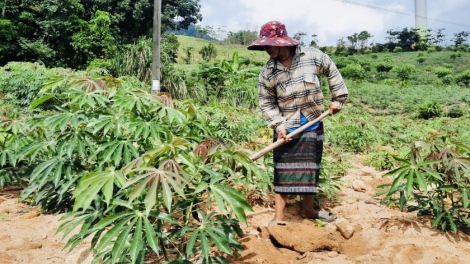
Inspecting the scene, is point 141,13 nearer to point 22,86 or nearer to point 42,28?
point 42,28

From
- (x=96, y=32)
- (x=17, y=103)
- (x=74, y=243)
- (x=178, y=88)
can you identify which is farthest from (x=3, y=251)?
(x=96, y=32)

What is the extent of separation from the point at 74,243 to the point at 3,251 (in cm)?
83

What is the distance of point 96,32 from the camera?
13.8 metres

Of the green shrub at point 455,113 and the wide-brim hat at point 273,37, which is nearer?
the wide-brim hat at point 273,37

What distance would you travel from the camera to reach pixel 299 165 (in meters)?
2.44

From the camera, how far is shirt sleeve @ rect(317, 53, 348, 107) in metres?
2.39

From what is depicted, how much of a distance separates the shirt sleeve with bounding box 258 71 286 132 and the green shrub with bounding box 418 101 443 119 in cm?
819

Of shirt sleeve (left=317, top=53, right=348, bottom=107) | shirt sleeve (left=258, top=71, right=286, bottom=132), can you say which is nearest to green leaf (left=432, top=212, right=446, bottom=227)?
shirt sleeve (left=317, top=53, right=348, bottom=107)

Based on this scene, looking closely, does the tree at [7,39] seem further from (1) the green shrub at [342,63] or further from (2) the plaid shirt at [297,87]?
(1) the green shrub at [342,63]

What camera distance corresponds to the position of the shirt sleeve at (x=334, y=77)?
7.83ft

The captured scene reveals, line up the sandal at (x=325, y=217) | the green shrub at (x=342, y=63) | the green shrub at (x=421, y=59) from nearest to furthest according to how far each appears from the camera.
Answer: the sandal at (x=325, y=217)
the green shrub at (x=342, y=63)
the green shrub at (x=421, y=59)

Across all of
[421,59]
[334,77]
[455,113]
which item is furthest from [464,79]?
[334,77]

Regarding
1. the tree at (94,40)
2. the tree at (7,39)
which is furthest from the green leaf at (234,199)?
the tree at (7,39)

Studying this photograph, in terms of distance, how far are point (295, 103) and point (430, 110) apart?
27.0 feet
